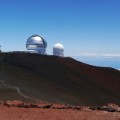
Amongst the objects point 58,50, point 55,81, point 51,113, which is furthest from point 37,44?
point 51,113

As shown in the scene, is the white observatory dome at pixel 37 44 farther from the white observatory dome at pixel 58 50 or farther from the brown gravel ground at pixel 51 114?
the brown gravel ground at pixel 51 114

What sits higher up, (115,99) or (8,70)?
(8,70)

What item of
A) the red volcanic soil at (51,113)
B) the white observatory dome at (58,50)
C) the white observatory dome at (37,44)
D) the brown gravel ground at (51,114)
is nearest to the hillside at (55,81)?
the red volcanic soil at (51,113)

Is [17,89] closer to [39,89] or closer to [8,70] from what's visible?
[39,89]

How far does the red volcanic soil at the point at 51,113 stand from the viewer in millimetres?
16938

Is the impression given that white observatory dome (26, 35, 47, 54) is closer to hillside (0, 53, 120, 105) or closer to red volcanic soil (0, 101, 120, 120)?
hillside (0, 53, 120, 105)

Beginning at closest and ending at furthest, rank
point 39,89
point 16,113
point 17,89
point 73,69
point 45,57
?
point 16,113 → point 17,89 → point 39,89 → point 73,69 → point 45,57

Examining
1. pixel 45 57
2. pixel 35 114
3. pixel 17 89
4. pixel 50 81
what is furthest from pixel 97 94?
pixel 35 114

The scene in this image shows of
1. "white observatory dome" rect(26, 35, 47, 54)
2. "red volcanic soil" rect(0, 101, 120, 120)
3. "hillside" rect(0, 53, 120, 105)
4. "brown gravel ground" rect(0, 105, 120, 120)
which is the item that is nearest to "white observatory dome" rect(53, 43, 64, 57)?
"white observatory dome" rect(26, 35, 47, 54)

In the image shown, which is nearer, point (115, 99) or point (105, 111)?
point (105, 111)

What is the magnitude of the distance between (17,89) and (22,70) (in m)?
9.62

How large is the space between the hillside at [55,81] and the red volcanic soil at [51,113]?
21.3 feet

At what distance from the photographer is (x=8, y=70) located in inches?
1471

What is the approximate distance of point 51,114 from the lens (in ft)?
57.6
